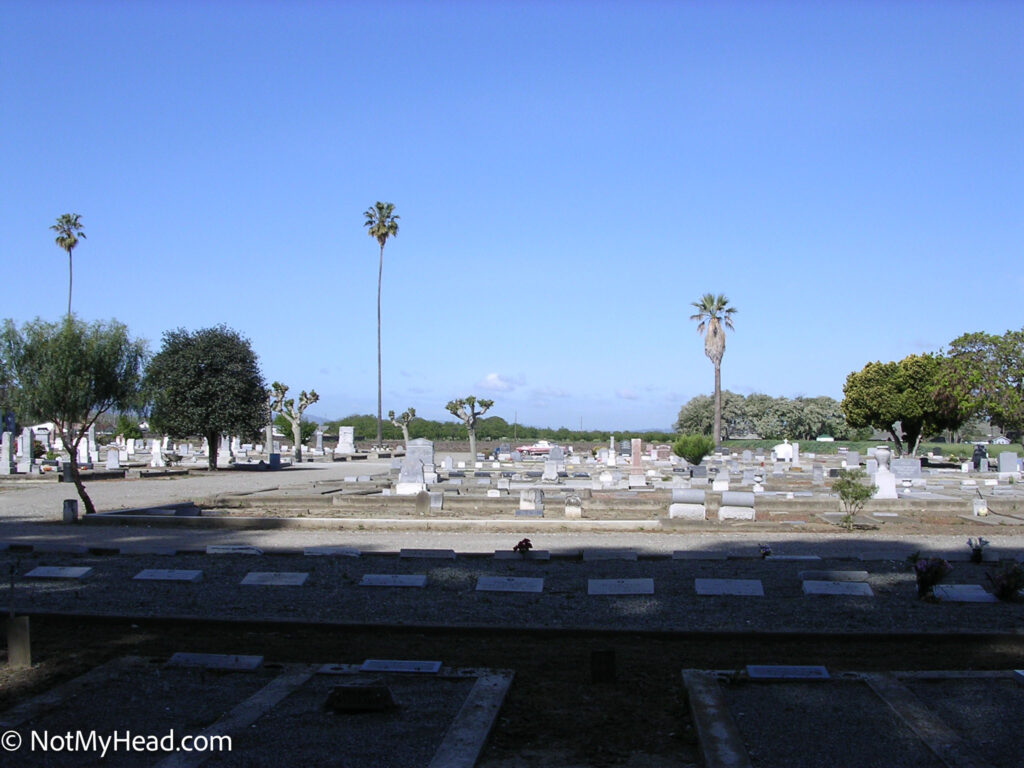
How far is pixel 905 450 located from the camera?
56500 millimetres

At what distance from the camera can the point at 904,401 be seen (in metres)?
54.3

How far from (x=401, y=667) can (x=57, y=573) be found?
18.7 ft

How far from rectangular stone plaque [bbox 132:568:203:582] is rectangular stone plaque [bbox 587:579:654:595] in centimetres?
430

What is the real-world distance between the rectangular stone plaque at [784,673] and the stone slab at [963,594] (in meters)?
3.34

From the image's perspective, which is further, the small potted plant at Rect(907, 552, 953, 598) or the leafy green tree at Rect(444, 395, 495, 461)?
the leafy green tree at Rect(444, 395, 495, 461)

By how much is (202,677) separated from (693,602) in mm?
4674

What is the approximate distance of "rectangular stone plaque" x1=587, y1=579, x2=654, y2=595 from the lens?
9.12 m

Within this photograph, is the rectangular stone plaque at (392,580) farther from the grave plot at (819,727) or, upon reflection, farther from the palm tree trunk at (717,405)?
the palm tree trunk at (717,405)

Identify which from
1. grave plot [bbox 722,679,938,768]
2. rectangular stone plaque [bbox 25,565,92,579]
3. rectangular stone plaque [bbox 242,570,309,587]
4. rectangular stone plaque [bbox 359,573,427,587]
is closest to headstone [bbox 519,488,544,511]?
rectangular stone plaque [bbox 359,573,427,587]

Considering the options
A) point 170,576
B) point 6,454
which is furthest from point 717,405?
point 170,576

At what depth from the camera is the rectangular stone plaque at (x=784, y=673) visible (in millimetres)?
6172

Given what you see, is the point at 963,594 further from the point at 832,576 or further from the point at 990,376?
the point at 990,376

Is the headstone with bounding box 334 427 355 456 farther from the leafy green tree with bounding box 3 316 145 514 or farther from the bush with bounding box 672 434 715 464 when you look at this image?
the leafy green tree with bounding box 3 316 145 514

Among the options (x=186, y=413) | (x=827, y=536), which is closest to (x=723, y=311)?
(x=186, y=413)
